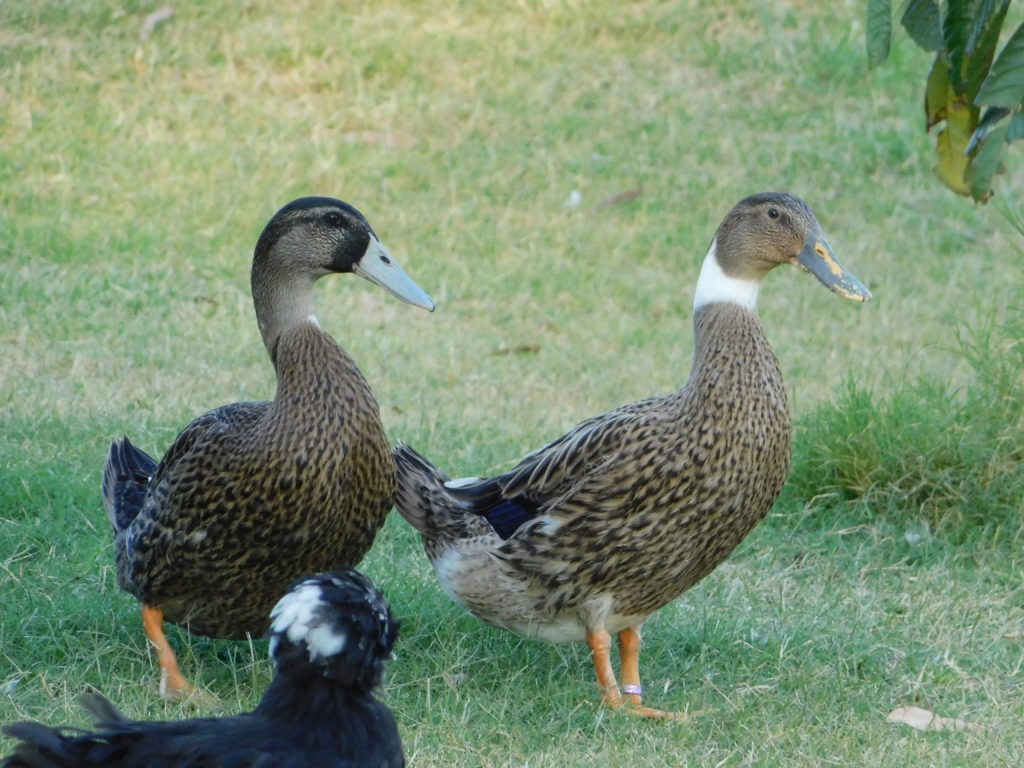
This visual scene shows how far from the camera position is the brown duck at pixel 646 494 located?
4332 millimetres

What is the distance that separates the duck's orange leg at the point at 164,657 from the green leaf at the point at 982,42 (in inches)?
109

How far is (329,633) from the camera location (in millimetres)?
3104

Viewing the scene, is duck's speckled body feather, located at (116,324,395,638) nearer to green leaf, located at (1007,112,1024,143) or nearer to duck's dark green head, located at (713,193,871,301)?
duck's dark green head, located at (713,193,871,301)

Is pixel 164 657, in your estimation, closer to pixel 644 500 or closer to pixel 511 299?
pixel 644 500

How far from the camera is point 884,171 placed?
9.97 meters

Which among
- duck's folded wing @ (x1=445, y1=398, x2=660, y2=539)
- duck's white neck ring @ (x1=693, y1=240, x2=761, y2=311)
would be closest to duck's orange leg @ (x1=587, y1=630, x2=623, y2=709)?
duck's folded wing @ (x1=445, y1=398, x2=660, y2=539)

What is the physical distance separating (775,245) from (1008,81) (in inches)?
38.1

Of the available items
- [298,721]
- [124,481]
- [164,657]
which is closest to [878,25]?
[298,721]

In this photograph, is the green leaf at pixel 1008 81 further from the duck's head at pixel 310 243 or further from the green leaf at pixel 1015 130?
the duck's head at pixel 310 243

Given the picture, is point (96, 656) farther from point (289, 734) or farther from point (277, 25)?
point (277, 25)

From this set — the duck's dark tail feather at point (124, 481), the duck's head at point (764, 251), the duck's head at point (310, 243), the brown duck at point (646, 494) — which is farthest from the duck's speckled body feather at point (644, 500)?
the duck's dark tail feather at point (124, 481)

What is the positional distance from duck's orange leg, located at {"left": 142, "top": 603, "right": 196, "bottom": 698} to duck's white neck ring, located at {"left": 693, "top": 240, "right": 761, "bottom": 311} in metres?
1.88

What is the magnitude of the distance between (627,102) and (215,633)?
261 inches

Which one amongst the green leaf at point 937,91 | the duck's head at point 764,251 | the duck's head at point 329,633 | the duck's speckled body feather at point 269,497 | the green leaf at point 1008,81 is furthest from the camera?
the green leaf at point 937,91
